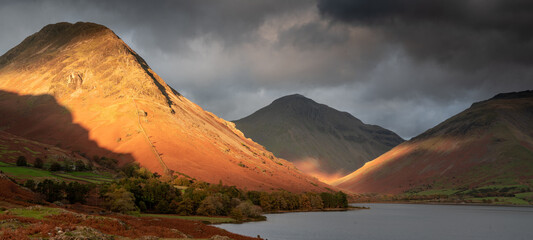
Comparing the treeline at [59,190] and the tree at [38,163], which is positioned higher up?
the tree at [38,163]

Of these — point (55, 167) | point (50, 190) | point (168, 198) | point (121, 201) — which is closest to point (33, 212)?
point (50, 190)

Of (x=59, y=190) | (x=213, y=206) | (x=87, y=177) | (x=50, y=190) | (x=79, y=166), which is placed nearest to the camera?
(x=50, y=190)

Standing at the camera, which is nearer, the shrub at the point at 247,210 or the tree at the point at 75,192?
the tree at the point at 75,192

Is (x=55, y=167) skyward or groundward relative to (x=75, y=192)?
skyward

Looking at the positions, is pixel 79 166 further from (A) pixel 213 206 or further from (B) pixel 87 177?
(A) pixel 213 206

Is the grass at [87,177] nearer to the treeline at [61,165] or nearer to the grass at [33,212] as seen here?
the treeline at [61,165]

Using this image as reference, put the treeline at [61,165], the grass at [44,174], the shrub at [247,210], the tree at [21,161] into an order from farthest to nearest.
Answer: the shrub at [247,210] → the treeline at [61,165] → the tree at [21,161] → the grass at [44,174]

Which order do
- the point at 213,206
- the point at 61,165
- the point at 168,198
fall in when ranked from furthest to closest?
the point at 61,165
the point at 213,206
the point at 168,198

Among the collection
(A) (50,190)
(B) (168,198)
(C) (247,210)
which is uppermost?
(A) (50,190)

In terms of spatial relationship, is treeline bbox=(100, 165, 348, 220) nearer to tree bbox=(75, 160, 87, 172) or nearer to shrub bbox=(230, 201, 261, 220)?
shrub bbox=(230, 201, 261, 220)

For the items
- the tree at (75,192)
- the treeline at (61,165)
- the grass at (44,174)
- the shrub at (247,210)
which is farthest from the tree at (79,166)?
the shrub at (247,210)

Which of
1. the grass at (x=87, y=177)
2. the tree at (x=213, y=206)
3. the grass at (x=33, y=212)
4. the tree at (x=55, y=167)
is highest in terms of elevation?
the tree at (x=55, y=167)

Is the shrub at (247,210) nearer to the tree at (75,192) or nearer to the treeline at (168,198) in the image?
the treeline at (168,198)

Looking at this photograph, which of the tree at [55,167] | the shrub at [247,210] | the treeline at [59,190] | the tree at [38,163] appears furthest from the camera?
the shrub at [247,210]
